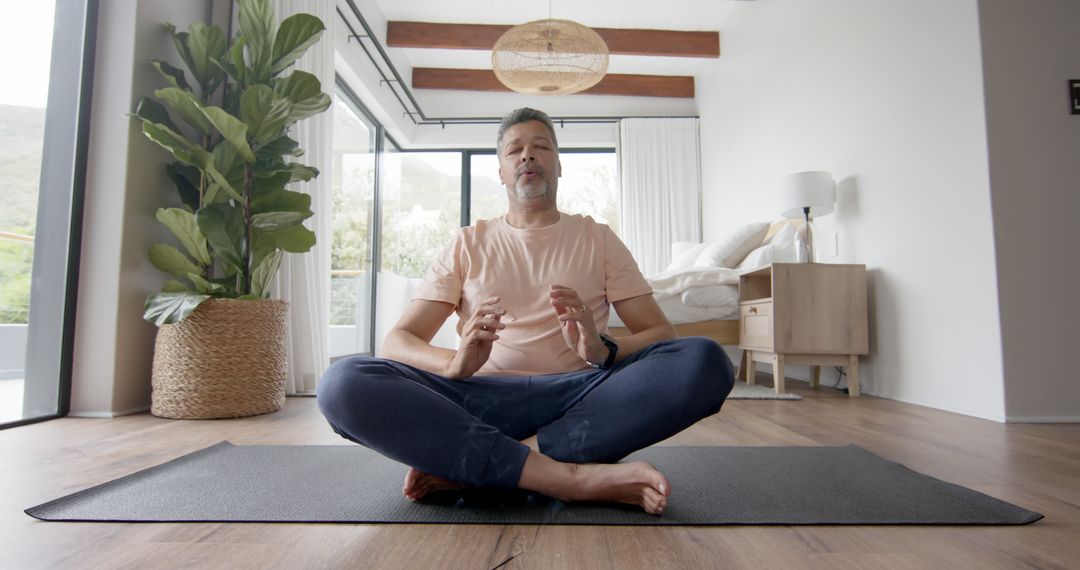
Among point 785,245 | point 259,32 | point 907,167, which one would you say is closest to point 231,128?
point 259,32

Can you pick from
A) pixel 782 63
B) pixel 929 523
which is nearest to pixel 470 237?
pixel 929 523

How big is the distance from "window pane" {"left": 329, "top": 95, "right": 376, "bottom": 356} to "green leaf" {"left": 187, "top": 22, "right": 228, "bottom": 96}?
1977 mm

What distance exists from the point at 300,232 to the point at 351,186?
2.66m

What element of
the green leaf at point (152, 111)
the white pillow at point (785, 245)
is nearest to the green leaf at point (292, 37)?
the green leaf at point (152, 111)

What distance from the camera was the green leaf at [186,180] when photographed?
8.00ft

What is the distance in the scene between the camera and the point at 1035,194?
7.41 ft

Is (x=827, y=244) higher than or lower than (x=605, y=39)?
lower

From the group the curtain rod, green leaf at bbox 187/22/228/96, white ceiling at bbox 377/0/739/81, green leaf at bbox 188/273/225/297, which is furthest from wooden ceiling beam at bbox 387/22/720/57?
green leaf at bbox 188/273/225/297

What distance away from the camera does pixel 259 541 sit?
0.91 m

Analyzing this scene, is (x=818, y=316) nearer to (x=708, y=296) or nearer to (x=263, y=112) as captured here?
(x=708, y=296)

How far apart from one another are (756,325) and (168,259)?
9.20 feet

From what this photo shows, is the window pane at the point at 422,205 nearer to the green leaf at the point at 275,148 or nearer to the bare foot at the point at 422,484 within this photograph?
the green leaf at the point at 275,148

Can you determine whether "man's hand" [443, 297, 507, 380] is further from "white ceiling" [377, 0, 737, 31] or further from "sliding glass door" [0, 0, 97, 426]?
"white ceiling" [377, 0, 737, 31]

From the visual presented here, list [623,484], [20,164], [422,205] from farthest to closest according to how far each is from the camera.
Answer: [422,205] < [20,164] < [623,484]
